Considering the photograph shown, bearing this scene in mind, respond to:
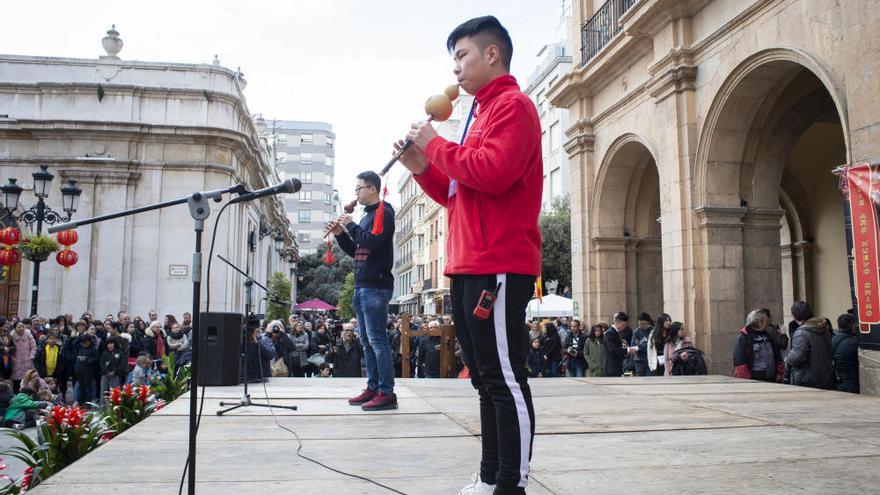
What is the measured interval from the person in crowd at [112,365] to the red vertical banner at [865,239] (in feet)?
39.1

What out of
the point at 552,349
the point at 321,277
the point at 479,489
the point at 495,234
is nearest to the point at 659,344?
the point at 552,349

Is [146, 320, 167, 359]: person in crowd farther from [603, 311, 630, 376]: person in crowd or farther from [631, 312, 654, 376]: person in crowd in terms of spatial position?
[631, 312, 654, 376]: person in crowd

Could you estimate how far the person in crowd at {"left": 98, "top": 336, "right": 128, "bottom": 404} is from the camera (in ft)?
41.0

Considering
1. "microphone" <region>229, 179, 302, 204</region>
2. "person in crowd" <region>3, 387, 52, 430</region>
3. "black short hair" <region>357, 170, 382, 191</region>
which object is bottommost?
"person in crowd" <region>3, 387, 52, 430</region>

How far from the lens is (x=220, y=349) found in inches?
285

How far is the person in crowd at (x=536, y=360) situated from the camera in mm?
13288

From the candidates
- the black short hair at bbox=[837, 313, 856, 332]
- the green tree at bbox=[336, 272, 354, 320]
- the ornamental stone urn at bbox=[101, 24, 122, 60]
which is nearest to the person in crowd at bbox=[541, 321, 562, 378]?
the black short hair at bbox=[837, 313, 856, 332]

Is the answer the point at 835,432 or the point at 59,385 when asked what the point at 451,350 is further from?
the point at 59,385

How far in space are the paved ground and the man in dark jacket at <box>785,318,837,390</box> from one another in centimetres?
138

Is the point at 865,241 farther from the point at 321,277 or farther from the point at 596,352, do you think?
the point at 321,277

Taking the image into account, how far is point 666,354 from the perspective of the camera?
1031 cm

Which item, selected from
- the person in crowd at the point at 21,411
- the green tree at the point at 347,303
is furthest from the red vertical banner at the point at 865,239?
the green tree at the point at 347,303

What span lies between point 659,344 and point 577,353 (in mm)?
3189

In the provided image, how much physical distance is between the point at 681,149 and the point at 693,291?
7.99 ft
